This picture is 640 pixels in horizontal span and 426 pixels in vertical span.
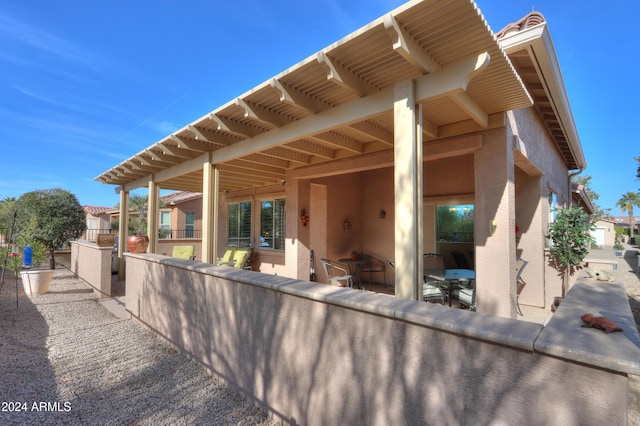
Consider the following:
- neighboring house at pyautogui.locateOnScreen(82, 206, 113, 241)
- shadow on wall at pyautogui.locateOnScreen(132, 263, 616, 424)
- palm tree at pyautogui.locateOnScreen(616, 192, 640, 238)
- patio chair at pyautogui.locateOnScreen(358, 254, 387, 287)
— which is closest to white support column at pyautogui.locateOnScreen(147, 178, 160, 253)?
shadow on wall at pyautogui.locateOnScreen(132, 263, 616, 424)

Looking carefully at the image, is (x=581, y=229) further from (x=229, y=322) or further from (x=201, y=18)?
(x=201, y=18)

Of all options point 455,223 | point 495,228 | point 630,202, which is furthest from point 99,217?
point 630,202

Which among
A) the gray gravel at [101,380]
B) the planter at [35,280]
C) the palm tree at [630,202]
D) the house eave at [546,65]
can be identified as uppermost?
the palm tree at [630,202]

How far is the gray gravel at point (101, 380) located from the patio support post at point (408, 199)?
5.88 ft

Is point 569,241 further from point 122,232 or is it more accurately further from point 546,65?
point 122,232

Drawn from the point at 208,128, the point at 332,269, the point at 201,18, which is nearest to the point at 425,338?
the point at 208,128

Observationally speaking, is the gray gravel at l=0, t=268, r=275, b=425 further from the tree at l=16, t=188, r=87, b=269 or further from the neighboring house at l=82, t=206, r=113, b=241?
the neighboring house at l=82, t=206, r=113, b=241

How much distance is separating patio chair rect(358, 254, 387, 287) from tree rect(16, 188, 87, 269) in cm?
993

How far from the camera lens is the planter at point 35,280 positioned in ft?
24.2

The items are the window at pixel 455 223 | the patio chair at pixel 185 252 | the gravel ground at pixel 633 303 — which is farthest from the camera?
the patio chair at pixel 185 252

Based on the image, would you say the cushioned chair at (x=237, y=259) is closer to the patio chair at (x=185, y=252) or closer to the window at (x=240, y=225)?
the window at (x=240, y=225)

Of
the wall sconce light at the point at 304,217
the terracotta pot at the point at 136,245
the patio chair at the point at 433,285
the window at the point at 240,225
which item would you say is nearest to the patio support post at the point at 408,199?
the patio chair at the point at 433,285

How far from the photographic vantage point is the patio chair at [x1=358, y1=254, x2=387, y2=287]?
7.85 meters

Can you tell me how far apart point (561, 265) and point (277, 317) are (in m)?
5.56
